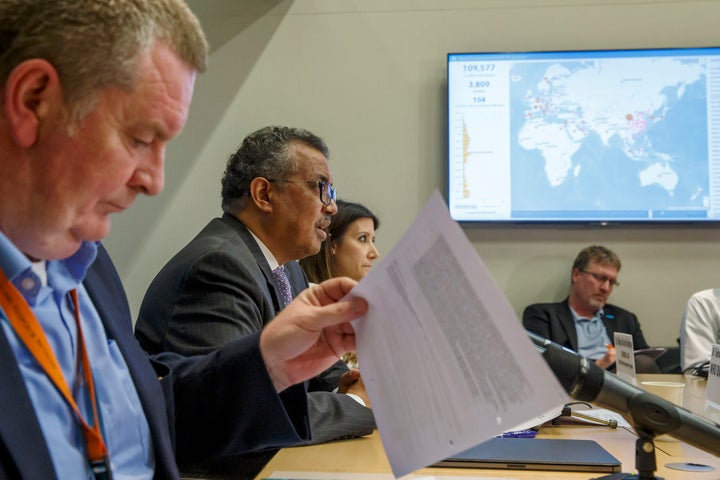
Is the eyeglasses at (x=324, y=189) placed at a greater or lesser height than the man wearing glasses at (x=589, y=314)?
greater

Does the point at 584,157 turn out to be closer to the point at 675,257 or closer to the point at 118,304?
the point at 675,257

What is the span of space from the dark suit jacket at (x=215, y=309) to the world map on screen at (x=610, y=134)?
9.06ft

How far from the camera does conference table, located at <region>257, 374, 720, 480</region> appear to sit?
50.4 inches

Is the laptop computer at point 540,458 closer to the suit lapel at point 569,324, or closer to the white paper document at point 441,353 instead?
the white paper document at point 441,353

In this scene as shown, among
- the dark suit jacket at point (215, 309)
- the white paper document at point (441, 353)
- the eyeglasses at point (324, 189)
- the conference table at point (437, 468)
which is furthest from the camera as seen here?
the eyeglasses at point (324, 189)

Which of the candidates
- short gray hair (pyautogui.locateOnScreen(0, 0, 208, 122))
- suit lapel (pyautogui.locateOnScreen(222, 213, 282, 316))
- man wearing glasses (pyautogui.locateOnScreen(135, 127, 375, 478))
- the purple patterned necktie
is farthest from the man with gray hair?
the purple patterned necktie

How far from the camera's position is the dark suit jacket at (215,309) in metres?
1.62

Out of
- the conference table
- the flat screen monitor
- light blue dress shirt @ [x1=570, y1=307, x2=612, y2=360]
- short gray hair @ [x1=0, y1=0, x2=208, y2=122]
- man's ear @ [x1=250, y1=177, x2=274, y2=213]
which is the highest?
the flat screen monitor

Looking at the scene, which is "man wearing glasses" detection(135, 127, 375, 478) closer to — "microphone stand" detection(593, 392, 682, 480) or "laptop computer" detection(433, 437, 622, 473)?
"laptop computer" detection(433, 437, 622, 473)

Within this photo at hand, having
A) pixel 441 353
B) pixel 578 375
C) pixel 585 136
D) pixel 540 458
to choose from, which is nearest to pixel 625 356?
pixel 540 458

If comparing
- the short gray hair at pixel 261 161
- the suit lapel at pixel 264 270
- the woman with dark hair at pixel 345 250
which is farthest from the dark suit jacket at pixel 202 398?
the woman with dark hair at pixel 345 250

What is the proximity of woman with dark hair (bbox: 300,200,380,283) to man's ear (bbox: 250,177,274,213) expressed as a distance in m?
1.23

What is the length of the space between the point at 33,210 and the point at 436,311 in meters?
0.48

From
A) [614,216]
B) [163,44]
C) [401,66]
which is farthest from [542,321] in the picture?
[163,44]
